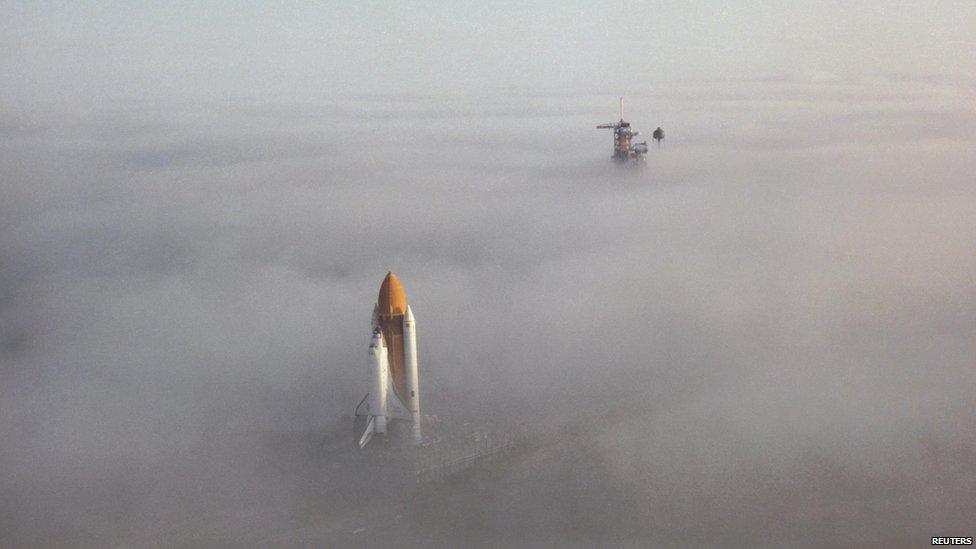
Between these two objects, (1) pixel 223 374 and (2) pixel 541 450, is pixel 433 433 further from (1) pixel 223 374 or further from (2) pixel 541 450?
(1) pixel 223 374

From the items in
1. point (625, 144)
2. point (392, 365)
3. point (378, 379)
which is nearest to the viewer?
point (378, 379)

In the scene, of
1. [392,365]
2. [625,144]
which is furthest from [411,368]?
[625,144]

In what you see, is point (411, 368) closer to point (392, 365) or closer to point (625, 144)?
point (392, 365)

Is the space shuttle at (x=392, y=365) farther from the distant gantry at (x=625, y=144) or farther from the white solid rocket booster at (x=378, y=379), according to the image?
the distant gantry at (x=625, y=144)

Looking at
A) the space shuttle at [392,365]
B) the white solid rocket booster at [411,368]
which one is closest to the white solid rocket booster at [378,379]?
the space shuttle at [392,365]

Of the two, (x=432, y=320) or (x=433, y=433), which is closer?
(x=433, y=433)

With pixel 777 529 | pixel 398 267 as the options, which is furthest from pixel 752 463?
pixel 398 267

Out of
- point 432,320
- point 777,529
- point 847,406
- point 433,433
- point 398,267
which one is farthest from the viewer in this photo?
point 398,267

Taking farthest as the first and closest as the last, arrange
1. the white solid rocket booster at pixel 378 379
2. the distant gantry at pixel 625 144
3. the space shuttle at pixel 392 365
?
the distant gantry at pixel 625 144, the space shuttle at pixel 392 365, the white solid rocket booster at pixel 378 379
